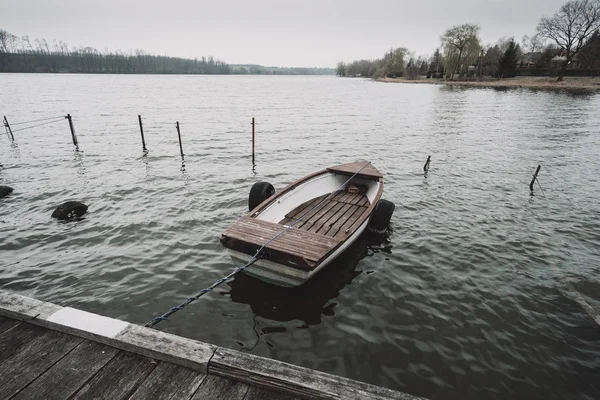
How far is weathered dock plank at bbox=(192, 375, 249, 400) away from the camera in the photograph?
313 centimetres

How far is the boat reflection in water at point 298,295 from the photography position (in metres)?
6.38

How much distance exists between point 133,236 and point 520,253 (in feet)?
37.2

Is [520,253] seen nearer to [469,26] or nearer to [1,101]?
[1,101]

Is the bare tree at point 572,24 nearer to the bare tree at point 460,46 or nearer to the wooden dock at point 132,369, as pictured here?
the bare tree at point 460,46

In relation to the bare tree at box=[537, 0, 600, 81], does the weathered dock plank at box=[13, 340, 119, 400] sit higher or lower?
lower

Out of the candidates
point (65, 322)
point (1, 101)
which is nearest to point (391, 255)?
point (65, 322)

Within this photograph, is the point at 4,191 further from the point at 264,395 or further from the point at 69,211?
the point at 264,395

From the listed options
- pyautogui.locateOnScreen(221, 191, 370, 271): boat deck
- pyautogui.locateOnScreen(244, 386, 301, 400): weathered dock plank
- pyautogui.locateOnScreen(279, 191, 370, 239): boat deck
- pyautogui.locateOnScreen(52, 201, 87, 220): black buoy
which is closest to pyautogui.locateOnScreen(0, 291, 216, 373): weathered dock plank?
pyautogui.locateOnScreen(244, 386, 301, 400): weathered dock plank

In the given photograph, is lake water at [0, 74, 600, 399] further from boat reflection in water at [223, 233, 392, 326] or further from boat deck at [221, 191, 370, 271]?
boat deck at [221, 191, 370, 271]

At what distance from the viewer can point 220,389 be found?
322cm

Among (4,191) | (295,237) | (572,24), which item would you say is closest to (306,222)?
(295,237)

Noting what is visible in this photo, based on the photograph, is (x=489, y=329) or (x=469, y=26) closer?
(x=489, y=329)

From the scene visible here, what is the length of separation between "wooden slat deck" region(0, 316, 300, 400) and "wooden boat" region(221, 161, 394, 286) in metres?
2.95

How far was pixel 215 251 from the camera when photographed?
337 inches
